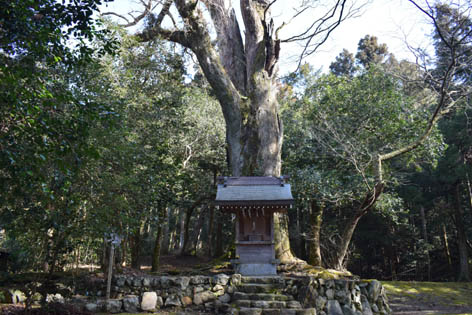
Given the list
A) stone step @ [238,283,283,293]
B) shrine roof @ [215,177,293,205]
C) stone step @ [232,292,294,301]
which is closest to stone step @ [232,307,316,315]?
stone step @ [232,292,294,301]

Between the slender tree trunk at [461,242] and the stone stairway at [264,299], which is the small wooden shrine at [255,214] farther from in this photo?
the slender tree trunk at [461,242]

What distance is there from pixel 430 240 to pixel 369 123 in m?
9.19

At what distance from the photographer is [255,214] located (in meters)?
7.55

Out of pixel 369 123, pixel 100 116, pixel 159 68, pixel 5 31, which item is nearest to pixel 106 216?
pixel 100 116

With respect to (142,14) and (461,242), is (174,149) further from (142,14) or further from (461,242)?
(461,242)

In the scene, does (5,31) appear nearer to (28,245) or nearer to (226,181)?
(28,245)

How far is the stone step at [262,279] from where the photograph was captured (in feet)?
21.7

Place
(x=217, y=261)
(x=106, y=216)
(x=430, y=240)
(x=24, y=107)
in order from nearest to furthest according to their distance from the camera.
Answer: (x=24, y=107) → (x=106, y=216) → (x=217, y=261) → (x=430, y=240)

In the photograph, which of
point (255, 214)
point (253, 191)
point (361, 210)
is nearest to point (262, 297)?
point (255, 214)

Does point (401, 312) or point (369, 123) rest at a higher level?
point (369, 123)

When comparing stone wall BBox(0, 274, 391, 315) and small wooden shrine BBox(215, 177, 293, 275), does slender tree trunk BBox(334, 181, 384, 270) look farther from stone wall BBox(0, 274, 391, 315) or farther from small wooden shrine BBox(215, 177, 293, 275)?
small wooden shrine BBox(215, 177, 293, 275)

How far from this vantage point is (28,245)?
4.96 m

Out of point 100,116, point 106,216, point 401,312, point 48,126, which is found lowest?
point 401,312

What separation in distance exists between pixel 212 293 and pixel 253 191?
2297 millimetres
